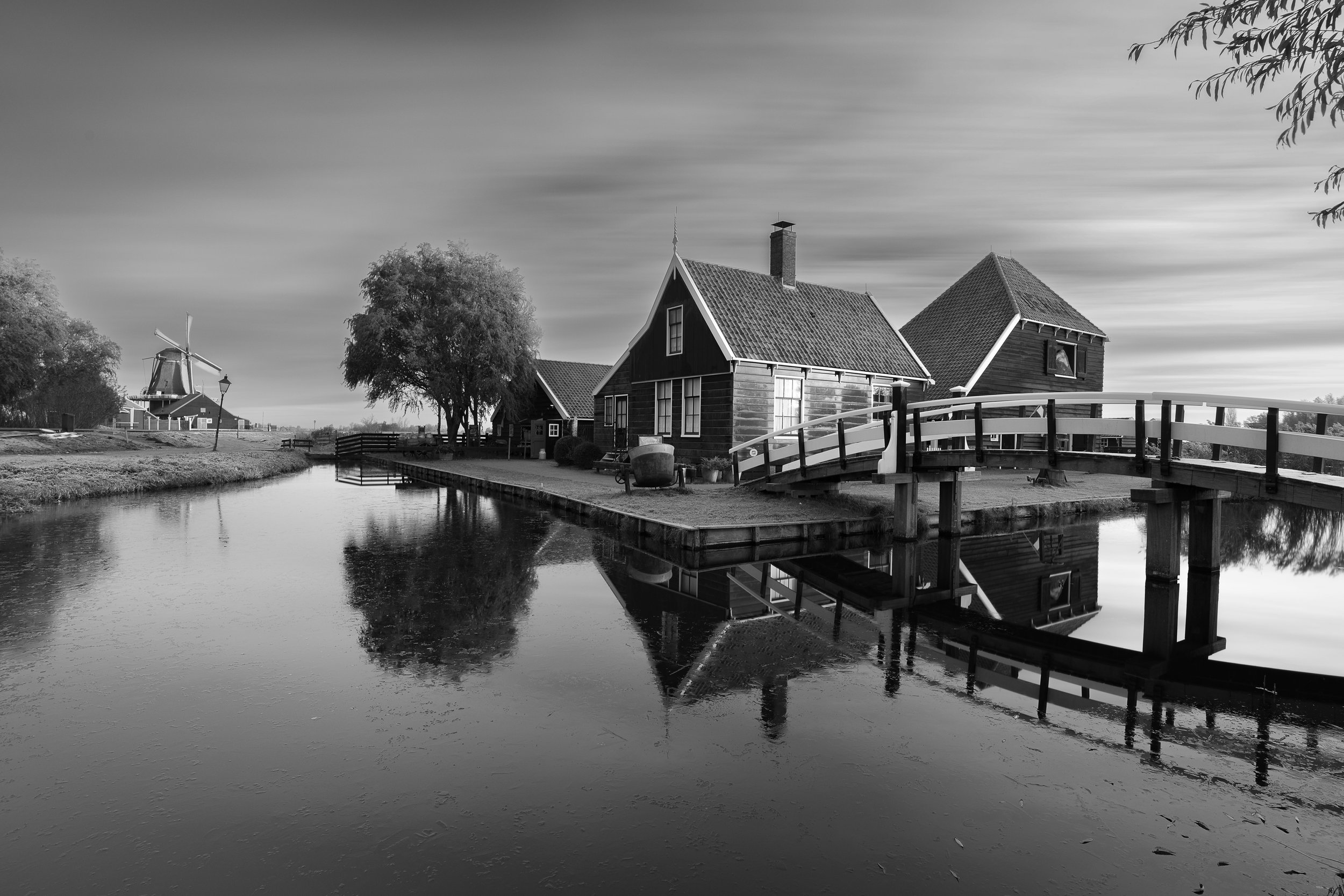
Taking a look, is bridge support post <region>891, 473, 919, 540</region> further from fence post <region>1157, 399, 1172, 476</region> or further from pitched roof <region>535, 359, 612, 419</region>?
pitched roof <region>535, 359, 612, 419</region>

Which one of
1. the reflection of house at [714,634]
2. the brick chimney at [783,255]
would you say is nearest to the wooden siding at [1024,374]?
the brick chimney at [783,255]

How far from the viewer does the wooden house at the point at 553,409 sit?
40.6 m

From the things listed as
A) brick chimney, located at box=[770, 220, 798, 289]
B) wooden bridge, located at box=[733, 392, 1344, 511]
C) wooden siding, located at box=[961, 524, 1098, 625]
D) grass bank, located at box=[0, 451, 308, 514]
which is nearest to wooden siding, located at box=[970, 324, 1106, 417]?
brick chimney, located at box=[770, 220, 798, 289]

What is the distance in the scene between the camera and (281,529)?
53.0 ft

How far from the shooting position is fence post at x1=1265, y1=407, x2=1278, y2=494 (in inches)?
360

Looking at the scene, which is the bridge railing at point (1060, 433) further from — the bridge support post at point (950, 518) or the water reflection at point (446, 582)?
the water reflection at point (446, 582)

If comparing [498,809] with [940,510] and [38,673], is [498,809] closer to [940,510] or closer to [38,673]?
[38,673]

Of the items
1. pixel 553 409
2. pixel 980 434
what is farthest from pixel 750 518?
pixel 553 409

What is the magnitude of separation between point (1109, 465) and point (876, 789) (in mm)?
8833

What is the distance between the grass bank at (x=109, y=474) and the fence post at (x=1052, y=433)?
22.2m

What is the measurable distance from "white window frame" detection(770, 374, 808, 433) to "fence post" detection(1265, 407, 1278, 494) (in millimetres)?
14406

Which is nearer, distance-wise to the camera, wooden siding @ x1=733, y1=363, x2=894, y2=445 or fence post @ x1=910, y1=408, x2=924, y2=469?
fence post @ x1=910, y1=408, x2=924, y2=469

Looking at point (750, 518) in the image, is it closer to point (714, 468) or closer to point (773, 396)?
point (714, 468)

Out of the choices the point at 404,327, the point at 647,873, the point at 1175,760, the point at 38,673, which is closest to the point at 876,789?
the point at 647,873
